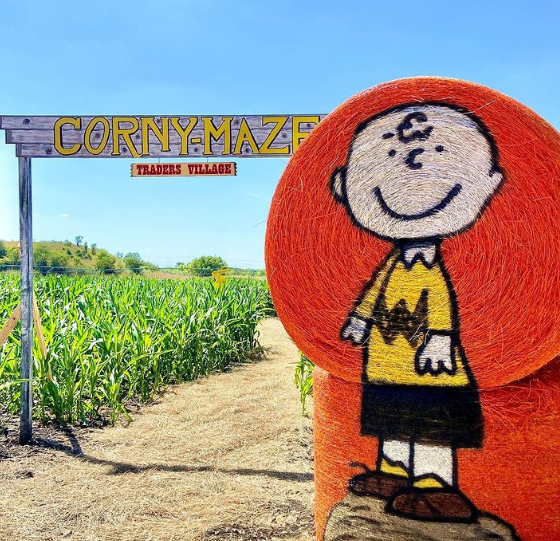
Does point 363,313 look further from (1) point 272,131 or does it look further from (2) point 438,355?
(1) point 272,131

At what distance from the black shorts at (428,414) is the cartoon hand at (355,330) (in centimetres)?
21

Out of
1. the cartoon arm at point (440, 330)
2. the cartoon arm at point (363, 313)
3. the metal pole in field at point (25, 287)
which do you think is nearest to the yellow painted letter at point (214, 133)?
the metal pole in field at point (25, 287)

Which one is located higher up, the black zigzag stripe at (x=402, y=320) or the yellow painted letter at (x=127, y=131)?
the yellow painted letter at (x=127, y=131)

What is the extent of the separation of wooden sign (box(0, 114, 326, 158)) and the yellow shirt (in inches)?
96.7

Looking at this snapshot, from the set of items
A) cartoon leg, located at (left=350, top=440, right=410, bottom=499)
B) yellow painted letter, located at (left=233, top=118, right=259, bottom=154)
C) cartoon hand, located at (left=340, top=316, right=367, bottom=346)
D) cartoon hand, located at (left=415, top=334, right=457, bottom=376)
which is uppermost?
yellow painted letter, located at (left=233, top=118, right=259, bottom=154)

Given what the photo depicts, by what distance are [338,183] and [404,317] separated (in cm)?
62

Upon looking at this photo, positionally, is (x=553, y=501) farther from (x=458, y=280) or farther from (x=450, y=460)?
(x=458, y=280)

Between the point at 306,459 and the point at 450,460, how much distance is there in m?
2.24

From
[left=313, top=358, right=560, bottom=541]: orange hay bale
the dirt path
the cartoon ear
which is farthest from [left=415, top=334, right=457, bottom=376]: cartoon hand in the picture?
the dirt path

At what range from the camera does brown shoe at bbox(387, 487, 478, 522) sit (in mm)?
2396

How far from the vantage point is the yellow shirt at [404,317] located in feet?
7.61

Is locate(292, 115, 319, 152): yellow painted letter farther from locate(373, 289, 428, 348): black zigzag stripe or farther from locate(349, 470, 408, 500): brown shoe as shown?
locate(349, 470, 408, 500): brown shoe

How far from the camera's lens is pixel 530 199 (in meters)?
2.25

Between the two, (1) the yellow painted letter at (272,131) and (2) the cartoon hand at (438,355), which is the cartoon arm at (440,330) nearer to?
(2) the cartoon hand at (438,355)
